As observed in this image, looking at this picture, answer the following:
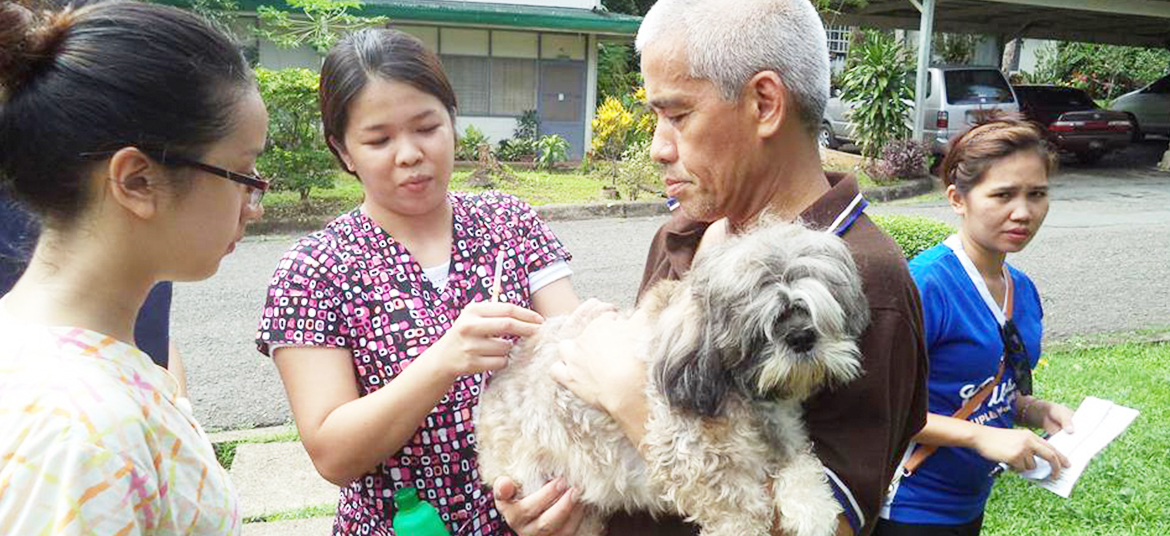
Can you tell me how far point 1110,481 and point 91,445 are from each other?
613 centimetres

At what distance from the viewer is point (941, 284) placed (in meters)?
3.21

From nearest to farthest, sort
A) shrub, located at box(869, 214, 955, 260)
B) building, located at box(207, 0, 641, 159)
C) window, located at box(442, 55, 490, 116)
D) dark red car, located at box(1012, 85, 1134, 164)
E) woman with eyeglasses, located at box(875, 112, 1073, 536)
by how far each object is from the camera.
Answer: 1. woman with eyeglasses, located at box(875, 112, 1073, 536)
2. shrub, located at box(869, 214, 955, 260)
3. building, located at box(207, 0, 641, 159)
4. dark red car, located at box(1012, 85, 1134, 164)
5. window, located at box(442, 55, 490, 116)

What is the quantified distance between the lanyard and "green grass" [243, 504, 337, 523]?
13.1ft

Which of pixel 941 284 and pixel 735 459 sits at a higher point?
pixel 941 284

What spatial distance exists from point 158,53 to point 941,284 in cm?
272

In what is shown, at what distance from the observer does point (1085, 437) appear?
10.8ft

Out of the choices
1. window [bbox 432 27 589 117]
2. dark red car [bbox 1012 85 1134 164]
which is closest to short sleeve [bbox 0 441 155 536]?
window [bbox 432 27 589 117]

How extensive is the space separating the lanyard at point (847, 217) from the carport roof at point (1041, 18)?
2214cm

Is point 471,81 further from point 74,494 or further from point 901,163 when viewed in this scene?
point 74,494

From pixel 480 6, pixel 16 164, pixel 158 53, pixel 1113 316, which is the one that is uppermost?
pixel 480 6

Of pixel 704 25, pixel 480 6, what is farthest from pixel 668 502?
pixel 480 6

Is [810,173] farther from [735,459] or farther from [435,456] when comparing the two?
[435,456]

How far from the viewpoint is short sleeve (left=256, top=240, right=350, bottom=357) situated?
2.27 m

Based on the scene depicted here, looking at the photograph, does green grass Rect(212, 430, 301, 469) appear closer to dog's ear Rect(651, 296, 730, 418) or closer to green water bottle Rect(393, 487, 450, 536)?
green water bottle Rect(393, 487, 450, 536)
